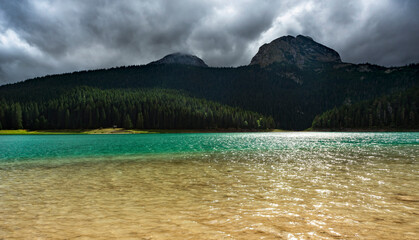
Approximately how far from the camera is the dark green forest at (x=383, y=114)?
506ft

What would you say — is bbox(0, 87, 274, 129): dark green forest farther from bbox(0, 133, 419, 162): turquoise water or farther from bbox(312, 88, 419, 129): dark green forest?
bbox(0, 133, 419, 162): turquoise water

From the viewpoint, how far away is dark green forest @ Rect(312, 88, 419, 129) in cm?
15425

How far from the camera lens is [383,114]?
16800 centimetres

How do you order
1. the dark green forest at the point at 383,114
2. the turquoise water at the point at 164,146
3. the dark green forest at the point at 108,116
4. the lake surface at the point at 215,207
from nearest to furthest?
the lake surface at the point at 215,207
the turquoise water at the point at 164,146
the dark green forest at the point at 383,114
the dark green forest at the point at 108,116

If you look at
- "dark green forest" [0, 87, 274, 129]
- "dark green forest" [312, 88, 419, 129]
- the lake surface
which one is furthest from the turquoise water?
"dark green forest" [312, 88, 419, 129]

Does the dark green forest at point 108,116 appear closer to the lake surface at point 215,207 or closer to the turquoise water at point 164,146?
the turquoise water at point 164,146

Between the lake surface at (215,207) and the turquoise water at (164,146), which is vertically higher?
the lake surface at (215,207)

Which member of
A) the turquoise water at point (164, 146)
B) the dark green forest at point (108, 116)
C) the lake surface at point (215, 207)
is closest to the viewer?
the lake surface at point (215, 207)

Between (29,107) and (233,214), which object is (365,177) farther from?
(29,107)

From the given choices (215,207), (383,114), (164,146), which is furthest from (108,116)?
(383,114)

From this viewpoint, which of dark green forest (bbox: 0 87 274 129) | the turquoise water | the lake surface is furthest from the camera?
dark green forest (bbox: 0 87 274 129)

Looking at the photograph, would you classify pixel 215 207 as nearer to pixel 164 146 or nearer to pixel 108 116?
pixel 164 146

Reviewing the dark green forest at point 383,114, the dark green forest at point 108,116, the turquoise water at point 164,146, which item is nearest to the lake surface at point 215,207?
the turquoise water at point 164,146

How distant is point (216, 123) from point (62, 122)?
118105mm
